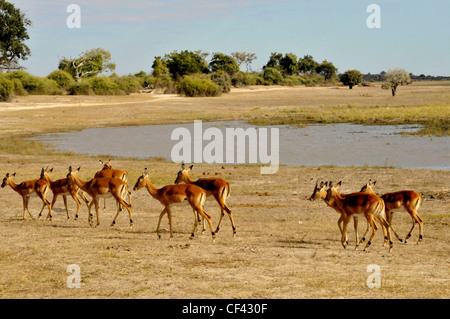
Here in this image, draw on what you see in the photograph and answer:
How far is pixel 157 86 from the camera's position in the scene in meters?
89.4

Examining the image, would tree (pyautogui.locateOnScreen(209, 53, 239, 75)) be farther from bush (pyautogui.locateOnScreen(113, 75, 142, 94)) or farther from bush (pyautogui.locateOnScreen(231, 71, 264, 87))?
bush (pyautogui.locateOnScreen(113, 75, 142, 94))

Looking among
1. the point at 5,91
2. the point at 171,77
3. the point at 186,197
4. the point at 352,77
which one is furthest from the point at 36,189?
the point at 352,77

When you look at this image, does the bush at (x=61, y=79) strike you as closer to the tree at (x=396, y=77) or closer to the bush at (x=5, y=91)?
the bush at (x=5, y=91)

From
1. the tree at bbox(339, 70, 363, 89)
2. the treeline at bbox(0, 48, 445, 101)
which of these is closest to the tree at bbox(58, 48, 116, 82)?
the treeline at bbox(0, 48, 445, 101)

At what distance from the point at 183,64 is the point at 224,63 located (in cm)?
2028

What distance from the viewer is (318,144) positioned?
3469 cm

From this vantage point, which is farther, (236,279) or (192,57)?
(192,57)

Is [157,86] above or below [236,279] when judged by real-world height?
above

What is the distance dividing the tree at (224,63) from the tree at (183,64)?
10.7 m

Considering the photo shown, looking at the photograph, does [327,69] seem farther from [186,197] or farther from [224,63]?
[186,197]

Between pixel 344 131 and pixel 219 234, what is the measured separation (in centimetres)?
2936

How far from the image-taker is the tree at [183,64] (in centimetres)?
10106

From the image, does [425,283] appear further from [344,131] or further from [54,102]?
[54,102]

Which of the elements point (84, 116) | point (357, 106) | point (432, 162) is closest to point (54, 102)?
point (84, 116)
